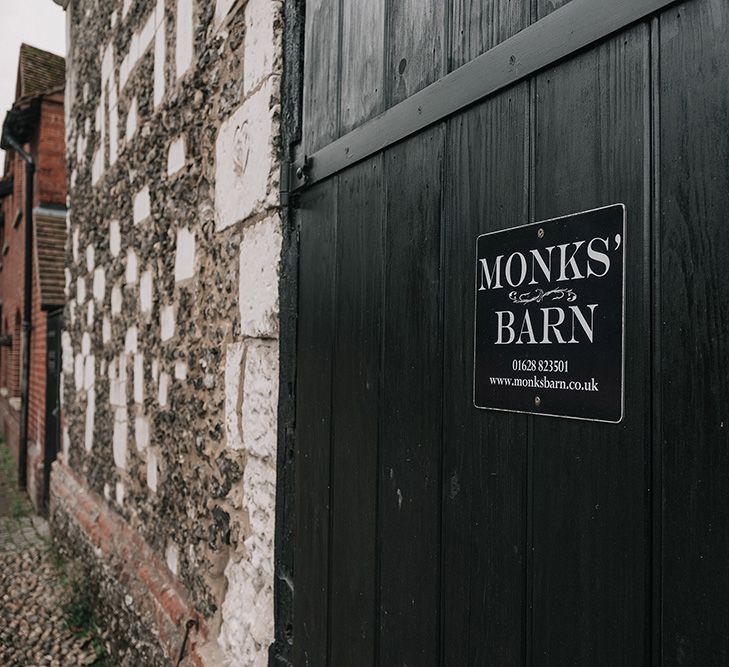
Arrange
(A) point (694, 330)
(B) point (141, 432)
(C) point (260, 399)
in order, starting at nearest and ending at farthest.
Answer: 1. (A) point (694, 330)
2. (C) point (260, 399)
3. (B) point (141, 432)

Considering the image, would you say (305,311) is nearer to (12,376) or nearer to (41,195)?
(41,195)

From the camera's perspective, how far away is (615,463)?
3.06 ft

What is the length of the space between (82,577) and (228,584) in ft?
7.69

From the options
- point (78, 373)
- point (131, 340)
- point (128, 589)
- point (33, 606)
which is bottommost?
point (33, 606)

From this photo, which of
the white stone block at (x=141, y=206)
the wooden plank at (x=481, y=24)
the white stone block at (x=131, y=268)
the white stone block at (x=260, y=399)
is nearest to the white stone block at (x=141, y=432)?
the white stone block at (x=131, y=268)

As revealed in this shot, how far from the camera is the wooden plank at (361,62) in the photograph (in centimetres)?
147

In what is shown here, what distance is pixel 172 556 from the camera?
8.62 feet

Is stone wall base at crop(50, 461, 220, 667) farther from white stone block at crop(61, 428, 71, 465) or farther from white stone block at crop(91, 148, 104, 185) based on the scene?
white stone block at crop(91, 148, 104, 185)

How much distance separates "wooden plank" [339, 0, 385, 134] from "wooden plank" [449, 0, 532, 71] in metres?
0.25

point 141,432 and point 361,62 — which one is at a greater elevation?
point 361,62

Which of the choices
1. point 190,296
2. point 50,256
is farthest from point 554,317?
point 50,256

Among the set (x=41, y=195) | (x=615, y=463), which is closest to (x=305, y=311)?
(x=615, y=463)

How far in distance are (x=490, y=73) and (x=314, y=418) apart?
94 centimetres

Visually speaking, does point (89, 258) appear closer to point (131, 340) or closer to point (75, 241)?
point (75, 241)
